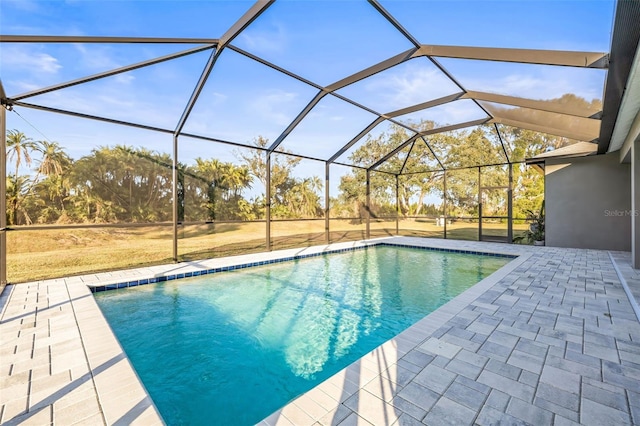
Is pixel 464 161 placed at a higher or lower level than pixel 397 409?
higher

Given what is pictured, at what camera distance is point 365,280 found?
217 inches

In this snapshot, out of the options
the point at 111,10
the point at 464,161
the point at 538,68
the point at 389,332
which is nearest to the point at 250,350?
the point at 389,332

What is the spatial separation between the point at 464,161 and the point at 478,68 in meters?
11.2

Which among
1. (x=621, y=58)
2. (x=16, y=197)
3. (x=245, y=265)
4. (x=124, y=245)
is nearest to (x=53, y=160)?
(x=16, y=197)

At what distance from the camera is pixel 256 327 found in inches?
135

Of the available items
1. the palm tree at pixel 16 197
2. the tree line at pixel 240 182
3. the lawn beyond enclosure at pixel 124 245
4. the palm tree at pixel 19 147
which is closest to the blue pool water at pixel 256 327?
the lawn beyond enclosure at pixel 124 245

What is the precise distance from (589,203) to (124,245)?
14.8 metres

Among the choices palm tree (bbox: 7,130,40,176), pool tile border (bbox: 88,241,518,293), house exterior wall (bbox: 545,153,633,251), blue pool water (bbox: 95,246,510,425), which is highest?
palm tree (bbox: 7,130,40,176)

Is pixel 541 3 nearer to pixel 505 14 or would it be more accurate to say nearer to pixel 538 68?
pixel 505 14

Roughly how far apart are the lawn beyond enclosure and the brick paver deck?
396 cm

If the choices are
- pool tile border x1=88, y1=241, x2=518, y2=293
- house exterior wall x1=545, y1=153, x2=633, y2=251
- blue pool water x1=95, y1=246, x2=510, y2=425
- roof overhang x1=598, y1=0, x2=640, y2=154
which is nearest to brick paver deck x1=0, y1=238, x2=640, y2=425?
blue pool water x1=95, y1=246, x2=510, y2=425

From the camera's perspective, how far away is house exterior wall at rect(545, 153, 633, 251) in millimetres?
7043

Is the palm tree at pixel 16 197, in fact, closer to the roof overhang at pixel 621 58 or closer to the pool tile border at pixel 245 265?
the pool tile border at pixel 245 265

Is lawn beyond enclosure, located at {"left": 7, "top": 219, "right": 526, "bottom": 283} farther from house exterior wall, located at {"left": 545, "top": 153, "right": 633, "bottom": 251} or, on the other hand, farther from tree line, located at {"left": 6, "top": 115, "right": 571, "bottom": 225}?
house exterior wall, located at {"left": 545, "top": 153, "right": 633, "bottom": 251}
